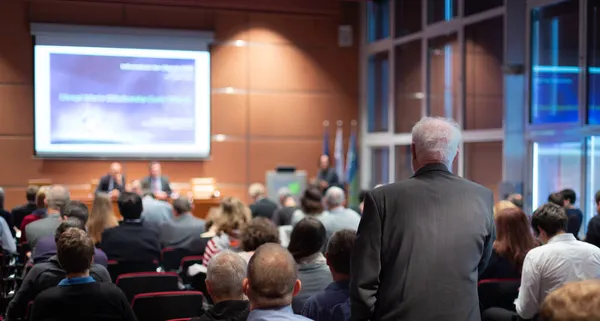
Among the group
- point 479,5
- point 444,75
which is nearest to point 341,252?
point 479,5

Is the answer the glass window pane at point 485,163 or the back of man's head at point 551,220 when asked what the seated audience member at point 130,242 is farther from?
the glass window pane at point 485,163

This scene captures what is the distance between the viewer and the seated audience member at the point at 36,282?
3.76 m

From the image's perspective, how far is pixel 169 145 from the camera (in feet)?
38.1

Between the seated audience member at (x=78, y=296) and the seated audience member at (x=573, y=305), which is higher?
the seated audience member at (x=573, y=305)

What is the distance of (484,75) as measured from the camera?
10.3m

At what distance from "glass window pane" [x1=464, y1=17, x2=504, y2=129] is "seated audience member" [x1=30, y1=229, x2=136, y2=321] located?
302 inches

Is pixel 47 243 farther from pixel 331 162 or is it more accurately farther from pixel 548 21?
pixel 331 162

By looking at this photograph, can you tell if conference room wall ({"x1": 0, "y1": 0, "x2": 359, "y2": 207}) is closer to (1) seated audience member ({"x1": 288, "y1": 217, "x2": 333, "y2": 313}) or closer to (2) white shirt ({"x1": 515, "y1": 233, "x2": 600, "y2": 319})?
(1) seated audience member ({"x1": 288, "y1": 217, "x2": 333, "y2": 313})

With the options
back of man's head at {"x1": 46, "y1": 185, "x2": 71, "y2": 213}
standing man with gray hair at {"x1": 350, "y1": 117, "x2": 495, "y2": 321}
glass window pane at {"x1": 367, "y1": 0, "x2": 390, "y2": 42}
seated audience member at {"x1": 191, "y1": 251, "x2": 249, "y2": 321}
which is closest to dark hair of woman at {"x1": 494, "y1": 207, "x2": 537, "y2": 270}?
standing man with gray hair at {"x1": 350, "y1": 117, "x2": 495, "y2": 321}

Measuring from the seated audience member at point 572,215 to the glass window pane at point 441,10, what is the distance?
4.70 m

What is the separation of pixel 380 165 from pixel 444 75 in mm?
2439

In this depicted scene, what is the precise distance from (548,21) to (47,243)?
22.8ft

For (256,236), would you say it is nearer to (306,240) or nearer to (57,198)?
(306,240)

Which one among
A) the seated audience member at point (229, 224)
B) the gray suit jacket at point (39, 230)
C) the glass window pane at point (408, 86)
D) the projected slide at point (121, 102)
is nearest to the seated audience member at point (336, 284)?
the seated audience member at point (229, 224)
